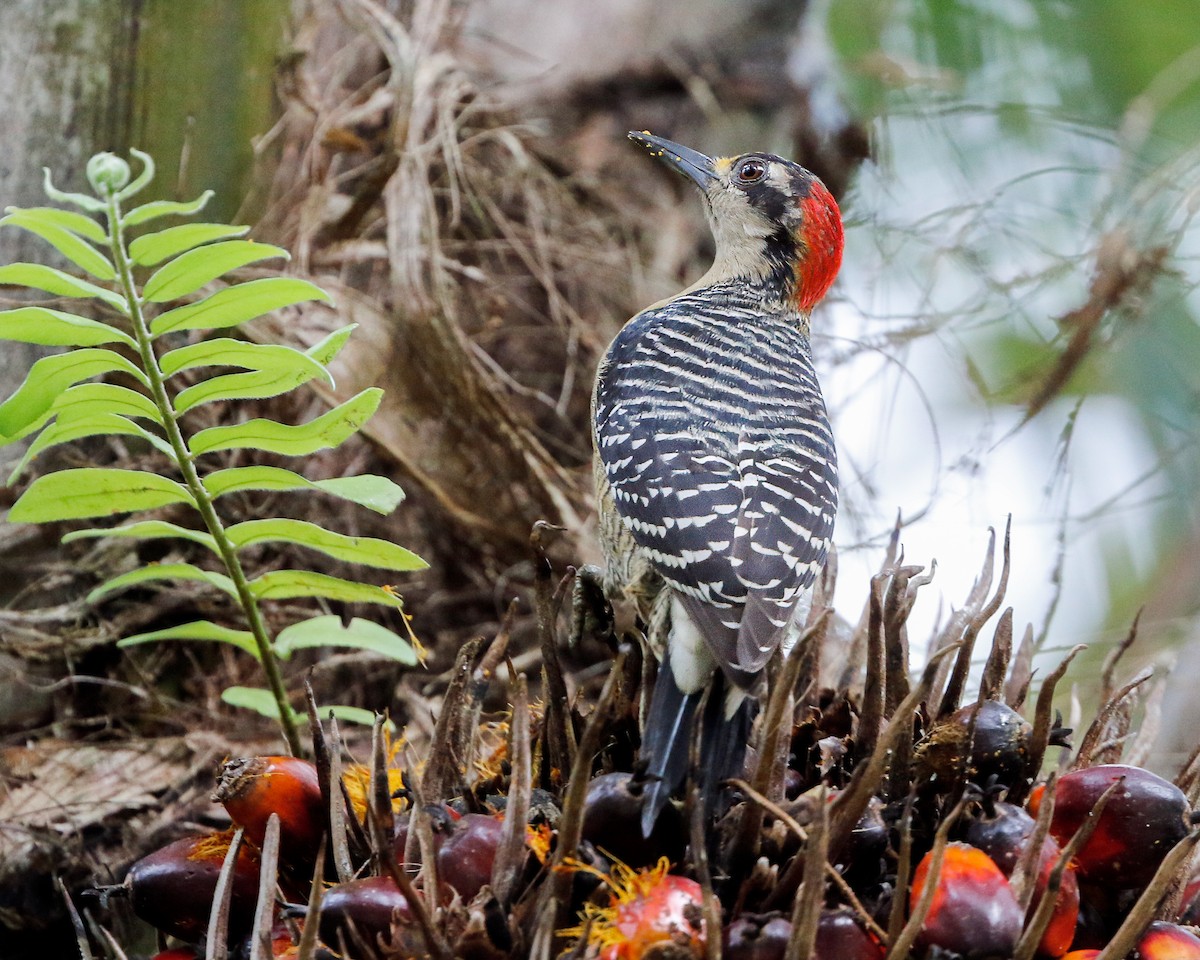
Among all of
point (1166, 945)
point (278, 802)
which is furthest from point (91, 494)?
point (1166, 945)

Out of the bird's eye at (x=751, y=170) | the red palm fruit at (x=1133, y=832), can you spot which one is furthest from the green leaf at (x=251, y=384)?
the bird's eye at (x=751, y=170)

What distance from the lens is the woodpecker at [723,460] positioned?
147 centimetres

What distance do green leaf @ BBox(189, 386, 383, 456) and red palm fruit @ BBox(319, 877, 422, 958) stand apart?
569mm

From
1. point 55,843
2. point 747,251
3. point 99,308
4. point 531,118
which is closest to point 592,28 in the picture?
point 531,118

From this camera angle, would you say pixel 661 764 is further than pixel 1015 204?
No

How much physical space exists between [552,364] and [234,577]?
134 cm

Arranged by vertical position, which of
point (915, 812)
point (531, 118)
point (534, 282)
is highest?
point (531, 118)

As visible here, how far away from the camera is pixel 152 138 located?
6.50ft

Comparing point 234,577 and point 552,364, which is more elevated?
point 552,364

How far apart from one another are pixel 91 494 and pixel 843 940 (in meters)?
1.05

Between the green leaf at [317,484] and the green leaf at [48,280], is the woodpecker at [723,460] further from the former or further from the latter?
the green leaf at [48,280]

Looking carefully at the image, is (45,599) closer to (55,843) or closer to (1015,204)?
(55,843)

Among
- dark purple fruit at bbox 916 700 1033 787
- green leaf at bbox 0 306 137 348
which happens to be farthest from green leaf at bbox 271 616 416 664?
dark purple fruit at bbox 916 700 1033 787

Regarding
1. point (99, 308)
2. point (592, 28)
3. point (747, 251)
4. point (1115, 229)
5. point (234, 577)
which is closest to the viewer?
point (234, 577)
